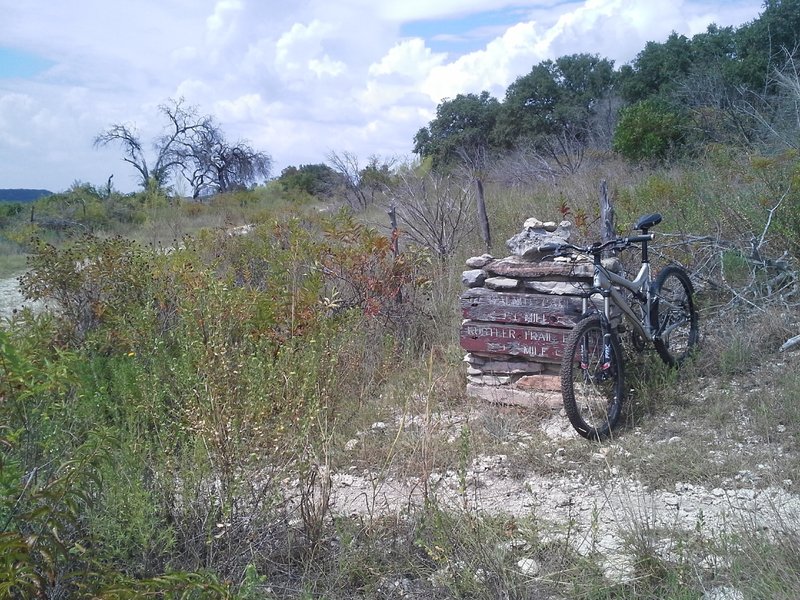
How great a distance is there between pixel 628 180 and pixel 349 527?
1048cm

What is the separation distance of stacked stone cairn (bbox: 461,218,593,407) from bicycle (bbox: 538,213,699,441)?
0.55 ft

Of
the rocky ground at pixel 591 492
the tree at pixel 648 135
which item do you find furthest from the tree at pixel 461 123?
the rocky ground at pixel 591 492

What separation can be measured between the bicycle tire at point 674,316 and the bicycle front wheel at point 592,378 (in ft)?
2.45

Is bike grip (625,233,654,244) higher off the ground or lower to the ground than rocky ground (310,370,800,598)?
higher

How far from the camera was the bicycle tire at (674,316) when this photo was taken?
5665 millimetres

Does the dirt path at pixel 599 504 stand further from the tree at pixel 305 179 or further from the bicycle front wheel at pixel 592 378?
the tree at pixel 305 179

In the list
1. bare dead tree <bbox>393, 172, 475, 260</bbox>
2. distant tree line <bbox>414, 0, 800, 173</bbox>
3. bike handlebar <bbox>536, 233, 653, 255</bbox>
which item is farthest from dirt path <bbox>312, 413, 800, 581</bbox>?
distant tree line <bbox>414, 0, 800, 173</bbox>

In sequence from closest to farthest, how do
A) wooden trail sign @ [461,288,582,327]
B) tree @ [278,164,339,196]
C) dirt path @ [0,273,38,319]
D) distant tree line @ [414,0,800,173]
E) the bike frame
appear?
the bike frame, wooden trail sign @ [461,288,582,327], dirt path @ [0,273,38,319], distant tree line @ [414,0,800,173], tree @ [278,164,339,196]

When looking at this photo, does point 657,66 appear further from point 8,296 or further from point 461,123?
point 8,296

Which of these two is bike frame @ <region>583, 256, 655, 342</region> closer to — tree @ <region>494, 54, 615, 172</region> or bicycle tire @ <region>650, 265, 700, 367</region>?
bicycle tire @ <region>650, 265, 700, 367</region>

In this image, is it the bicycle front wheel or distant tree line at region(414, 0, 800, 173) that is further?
distant tree line at region(414, 0, 800, 173)

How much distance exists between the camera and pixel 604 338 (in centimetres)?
500

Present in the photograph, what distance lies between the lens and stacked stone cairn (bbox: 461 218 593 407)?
541 cm

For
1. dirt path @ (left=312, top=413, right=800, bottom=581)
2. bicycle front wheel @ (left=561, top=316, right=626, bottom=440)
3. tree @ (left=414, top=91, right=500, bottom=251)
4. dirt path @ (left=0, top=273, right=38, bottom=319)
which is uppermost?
tree @ (left=414, top=91, right=500, bottom=251)
